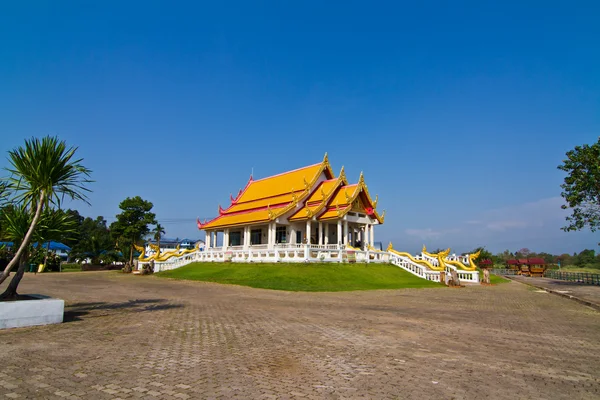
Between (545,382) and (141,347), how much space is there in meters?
7.13

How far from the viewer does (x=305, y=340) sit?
28.0 ft

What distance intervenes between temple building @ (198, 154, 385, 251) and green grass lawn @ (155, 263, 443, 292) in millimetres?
3590

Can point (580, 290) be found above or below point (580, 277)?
below

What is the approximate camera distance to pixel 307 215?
112ft

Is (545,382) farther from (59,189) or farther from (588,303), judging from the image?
(588,303)

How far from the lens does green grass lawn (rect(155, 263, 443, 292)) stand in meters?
23.2

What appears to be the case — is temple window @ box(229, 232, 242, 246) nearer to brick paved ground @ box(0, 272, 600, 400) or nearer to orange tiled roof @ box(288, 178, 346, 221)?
orange tiled roof @ box(288, 178, 346, 221)

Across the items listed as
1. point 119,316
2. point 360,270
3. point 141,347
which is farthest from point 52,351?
point 360,270

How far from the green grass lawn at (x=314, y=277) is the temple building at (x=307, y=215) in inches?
141

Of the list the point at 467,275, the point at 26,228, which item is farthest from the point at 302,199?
the point at 26,228

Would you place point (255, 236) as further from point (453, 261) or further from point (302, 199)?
point (453, 261)

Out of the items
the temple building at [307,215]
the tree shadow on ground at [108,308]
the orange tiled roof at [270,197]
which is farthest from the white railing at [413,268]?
the tree shadow on ground at [108,308]

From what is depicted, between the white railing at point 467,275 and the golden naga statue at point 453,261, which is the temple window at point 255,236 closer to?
the golden naga statue at point 453,261

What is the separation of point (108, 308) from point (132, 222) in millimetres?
44041
